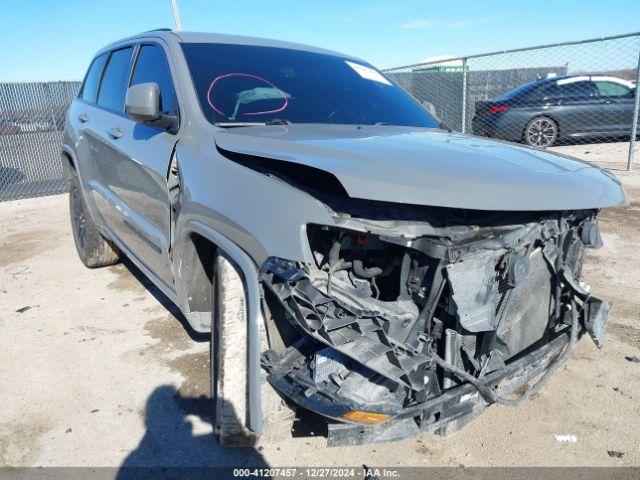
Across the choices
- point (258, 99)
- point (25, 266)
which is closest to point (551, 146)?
point (258, 99)

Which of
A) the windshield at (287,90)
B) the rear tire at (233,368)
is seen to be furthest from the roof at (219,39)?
the rear tire at (233,368)

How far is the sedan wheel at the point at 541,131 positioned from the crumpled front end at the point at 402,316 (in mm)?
8027

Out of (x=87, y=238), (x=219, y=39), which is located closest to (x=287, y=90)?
(x=219, y=39)

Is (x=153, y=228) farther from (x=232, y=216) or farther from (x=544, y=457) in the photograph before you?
(x=544, y=457)

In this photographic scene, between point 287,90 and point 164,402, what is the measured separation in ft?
6.22

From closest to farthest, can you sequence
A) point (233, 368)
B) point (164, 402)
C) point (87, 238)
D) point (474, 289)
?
point (474, 289), point (233, 368), point (164, 402), point (87, 238)

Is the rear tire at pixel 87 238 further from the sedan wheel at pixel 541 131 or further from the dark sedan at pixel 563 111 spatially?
the sedan wheel at pixel 541 131

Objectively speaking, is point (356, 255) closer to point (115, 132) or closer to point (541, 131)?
point (115, 132)

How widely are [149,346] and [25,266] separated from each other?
2664 mm

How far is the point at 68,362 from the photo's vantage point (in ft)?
10.2

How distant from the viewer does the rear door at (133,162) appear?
267 centimetres

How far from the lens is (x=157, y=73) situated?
→ 2965 mm

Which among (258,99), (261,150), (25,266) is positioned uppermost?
(258,99)

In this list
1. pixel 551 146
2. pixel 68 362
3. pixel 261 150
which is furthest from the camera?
pixel 551 146
